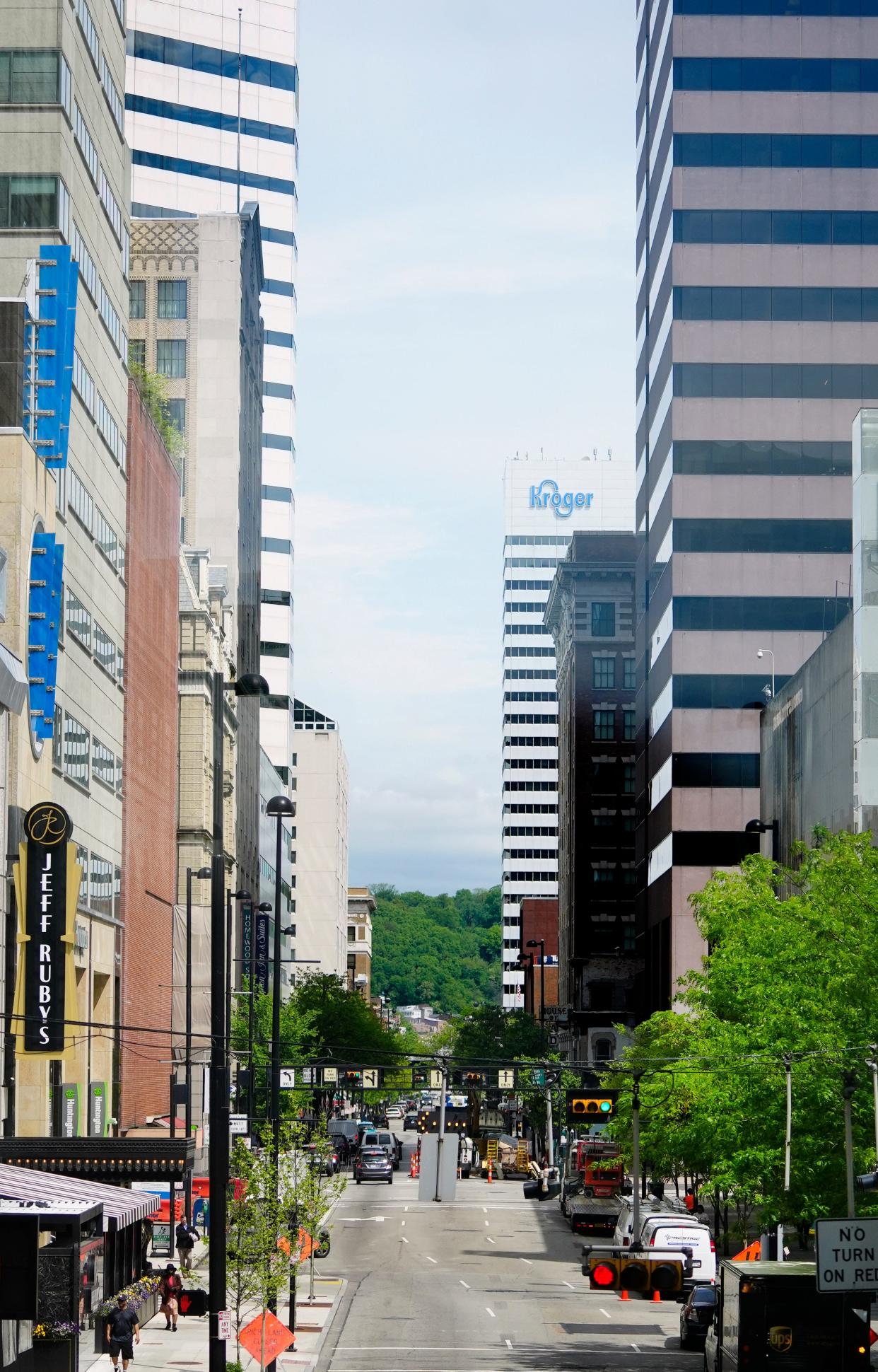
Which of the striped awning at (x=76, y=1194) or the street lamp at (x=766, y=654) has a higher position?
the street lamp at (x=766, y=654)

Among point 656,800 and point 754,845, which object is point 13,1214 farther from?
point 656,800

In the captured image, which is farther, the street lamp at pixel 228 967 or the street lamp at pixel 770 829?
the street lamp at pixel 770 829

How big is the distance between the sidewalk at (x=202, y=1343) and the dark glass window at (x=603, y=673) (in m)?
142

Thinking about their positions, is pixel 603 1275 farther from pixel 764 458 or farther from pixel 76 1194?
pixel 764 458

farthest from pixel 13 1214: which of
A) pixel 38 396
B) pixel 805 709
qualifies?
pixel 805 709

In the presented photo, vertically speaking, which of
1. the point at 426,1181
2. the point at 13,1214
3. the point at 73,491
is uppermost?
the point at 73,491

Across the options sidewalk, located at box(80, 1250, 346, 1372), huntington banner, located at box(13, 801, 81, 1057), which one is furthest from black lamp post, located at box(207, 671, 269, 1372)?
huntington banner, located at box(13, 801, 81, 1057)

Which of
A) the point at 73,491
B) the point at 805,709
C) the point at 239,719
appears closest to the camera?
the point at 73,491

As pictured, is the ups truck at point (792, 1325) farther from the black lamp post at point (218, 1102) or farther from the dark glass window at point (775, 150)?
the dark glass window at point (775, 150)

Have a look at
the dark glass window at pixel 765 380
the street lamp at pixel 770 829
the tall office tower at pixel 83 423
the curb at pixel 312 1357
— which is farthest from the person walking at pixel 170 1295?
the dark glass window at pixel 765 380

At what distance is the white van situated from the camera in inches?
1948

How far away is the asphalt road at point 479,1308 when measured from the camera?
1575 inches

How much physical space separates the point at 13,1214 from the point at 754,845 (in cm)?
7555

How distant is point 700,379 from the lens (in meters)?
105
